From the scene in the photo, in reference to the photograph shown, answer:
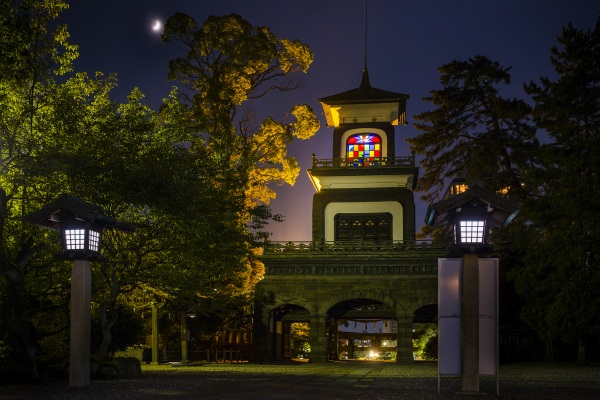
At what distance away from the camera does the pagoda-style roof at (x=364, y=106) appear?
38.9 metres

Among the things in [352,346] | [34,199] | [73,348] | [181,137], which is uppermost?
[181,137]

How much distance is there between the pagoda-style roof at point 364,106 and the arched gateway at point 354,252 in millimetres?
57

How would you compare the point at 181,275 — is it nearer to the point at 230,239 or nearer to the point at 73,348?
the point at 230,239

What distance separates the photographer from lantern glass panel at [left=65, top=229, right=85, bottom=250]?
1450cm

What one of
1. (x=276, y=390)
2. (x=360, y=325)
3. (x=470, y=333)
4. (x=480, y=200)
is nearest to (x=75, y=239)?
(x=276, y=390)

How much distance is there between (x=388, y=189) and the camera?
37.8 metres

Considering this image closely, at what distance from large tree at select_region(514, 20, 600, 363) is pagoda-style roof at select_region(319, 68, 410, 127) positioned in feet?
25.7

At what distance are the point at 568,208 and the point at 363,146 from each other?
42.4ft

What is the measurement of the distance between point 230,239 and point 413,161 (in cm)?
1837

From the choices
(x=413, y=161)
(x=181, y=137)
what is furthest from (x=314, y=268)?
(x=181, y=137)

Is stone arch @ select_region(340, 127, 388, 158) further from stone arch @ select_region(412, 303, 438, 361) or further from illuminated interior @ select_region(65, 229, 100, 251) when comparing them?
illuminated interior @ select_region(65, 229, 100, 251)

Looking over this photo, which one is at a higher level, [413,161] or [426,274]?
[413,161]

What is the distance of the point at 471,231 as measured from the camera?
14336mm

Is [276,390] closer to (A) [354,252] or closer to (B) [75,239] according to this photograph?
(B) [75,239]
